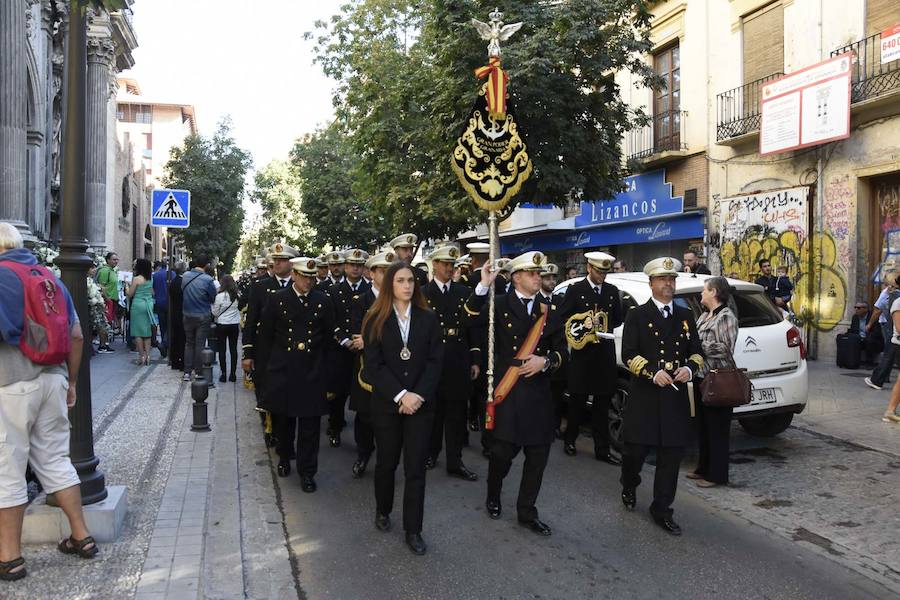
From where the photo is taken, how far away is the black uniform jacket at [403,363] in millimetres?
4645

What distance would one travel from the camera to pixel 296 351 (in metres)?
6.14

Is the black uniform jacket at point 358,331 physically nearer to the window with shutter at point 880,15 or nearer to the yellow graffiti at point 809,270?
the yellow graffiti at point 809,270

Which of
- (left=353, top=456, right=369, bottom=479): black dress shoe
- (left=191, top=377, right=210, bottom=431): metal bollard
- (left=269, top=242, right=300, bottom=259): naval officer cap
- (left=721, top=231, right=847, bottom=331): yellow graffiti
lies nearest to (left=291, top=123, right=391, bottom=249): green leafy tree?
(left=721, top=231, right=847, bottom=331): yellow graffiti

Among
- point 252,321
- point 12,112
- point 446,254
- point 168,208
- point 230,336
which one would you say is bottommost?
point 230,336

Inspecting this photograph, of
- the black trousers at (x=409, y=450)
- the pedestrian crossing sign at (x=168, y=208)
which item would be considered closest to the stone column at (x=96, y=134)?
the pedestrian crossing sign at (x=168, y=208)

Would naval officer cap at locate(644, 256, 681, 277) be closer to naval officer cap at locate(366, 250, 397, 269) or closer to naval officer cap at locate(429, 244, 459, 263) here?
naval officer cap at locate(429, 244, 459, 263)

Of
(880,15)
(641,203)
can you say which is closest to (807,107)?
(880,15)

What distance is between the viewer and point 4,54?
12.7 metres

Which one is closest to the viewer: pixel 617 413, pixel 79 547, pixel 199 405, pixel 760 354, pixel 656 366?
pixel 79 547

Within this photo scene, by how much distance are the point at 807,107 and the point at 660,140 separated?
230 inches

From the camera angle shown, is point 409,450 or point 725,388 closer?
point 409,450

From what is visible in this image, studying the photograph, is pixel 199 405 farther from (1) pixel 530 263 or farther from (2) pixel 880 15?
(2) pixel 880 15

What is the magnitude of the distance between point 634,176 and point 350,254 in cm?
1441

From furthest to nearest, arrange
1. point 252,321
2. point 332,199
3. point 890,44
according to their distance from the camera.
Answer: point 332,199 → point 890,44 → point 252,321
